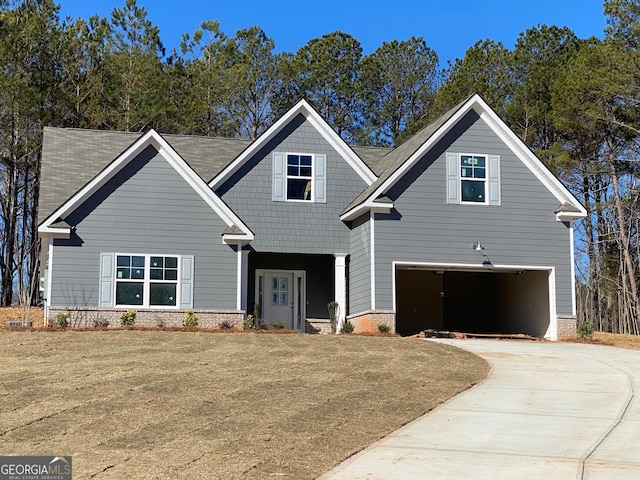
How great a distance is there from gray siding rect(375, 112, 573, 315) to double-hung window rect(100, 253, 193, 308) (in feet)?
17.8

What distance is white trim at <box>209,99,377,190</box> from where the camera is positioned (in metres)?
25.3

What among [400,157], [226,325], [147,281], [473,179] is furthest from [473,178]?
[147,281]

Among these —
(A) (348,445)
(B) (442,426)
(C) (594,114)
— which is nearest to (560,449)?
(B) (442,426)

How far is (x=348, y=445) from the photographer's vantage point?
9805mm

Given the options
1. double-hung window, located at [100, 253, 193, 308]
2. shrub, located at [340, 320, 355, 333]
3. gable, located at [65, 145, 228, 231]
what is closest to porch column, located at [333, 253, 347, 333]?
shrub, located at [340, 320, 355, 333]

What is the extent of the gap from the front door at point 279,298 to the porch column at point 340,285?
1860mm

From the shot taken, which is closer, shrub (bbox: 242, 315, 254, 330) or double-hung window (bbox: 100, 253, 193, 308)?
double-hung window (bbox: 100, 253, 193, 308)

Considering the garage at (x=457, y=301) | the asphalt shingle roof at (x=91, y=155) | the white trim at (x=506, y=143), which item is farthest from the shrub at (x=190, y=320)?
the garage at (x=457, y=301)

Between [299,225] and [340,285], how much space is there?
220 centimetres

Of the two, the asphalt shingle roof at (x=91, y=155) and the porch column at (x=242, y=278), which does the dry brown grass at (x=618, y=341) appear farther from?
the porch column at (x=242, y=278)

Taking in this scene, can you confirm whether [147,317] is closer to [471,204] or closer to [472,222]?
[472,222]

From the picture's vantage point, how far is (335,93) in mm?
43719

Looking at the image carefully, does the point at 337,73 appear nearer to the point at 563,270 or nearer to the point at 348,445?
the point at 563,270

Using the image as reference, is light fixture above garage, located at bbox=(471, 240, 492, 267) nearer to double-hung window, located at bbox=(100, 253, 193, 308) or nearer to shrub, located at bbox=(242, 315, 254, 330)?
shrub, located at bbox=(242, 315, 254, 330)
